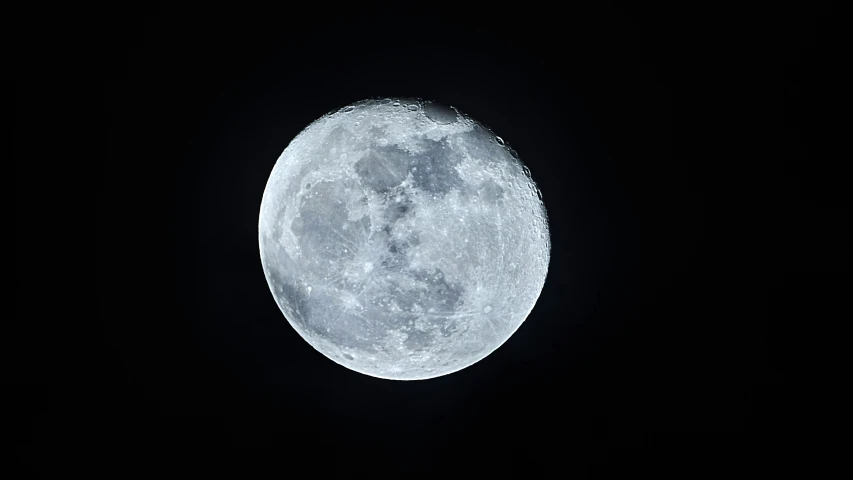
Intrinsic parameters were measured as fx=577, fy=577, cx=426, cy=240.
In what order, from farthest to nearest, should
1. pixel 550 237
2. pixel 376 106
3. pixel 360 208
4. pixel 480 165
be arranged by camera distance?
pixel 550 237 < pixel 376 106 < pixel 480 165 < pixel 360 208

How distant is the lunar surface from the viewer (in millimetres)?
2504

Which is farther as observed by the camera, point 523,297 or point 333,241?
point 523,297

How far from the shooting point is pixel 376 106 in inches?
113

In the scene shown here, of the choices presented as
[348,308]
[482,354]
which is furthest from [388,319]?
[482,354]

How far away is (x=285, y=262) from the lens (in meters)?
2.73

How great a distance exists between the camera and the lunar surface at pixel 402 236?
8.21 feet

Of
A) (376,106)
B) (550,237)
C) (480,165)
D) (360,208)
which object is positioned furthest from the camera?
(550,237)

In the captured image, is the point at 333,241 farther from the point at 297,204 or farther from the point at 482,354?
the point at 482,354

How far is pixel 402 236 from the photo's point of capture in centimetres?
248

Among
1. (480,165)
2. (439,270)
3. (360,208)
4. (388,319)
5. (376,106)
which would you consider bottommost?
(388,319)

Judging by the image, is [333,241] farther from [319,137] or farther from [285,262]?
[319,137]

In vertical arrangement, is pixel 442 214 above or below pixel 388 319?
above

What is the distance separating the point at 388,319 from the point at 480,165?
826 millimetres

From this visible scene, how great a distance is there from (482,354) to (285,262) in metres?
1.10
